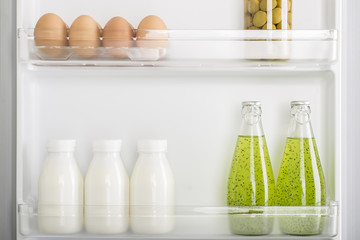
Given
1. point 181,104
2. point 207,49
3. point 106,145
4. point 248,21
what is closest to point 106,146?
point 106,145

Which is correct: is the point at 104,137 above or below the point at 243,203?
above

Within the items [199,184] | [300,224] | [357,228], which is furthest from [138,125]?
[357,228]

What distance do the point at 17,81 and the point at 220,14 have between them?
50cm

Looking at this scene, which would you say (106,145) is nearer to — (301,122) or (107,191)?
(107,191)

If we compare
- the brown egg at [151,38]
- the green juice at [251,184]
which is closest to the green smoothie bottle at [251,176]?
Result: the green juice at [251,184]

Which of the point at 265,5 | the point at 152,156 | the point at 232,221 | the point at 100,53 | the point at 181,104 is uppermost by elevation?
the point at 265,5

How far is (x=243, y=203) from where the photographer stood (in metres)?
0.96

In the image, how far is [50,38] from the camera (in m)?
0.92

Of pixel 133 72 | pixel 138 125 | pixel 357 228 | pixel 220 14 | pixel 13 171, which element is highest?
pixel 220 14

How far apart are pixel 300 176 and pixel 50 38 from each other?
621 millimetres

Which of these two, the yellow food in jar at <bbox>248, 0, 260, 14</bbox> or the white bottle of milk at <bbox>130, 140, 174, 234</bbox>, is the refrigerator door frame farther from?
the yellow food in jar at <bbox>248, 0, 260, 14</bbox>

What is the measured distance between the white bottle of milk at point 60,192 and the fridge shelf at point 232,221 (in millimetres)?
20

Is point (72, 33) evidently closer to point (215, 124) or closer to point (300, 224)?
point (215, 124)

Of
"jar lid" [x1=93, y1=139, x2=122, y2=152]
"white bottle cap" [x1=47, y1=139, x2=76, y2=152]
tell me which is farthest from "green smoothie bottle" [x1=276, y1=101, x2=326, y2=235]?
"white bottle cap" [x1=47, y1=139, x2=76, y2=152]
